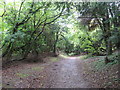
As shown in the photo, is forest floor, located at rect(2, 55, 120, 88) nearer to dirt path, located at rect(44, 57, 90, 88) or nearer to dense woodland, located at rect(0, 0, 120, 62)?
dirt path, located at rect(44, 57, 90, 88)

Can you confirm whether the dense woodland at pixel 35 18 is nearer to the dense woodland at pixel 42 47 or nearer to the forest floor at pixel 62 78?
the dense woodland at pixel 42 47

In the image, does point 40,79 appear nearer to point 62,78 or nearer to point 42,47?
point 62,78

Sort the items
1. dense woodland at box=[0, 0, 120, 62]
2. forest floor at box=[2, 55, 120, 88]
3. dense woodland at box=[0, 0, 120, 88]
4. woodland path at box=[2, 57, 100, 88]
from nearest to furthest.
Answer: forest floor at box=[2, 55, 120, 88] < woodland path at box=[2, 57, 100, 88] < dense woodland at box=[0, 0, 120, 88] < dense woodland at box=[0, 0, 120, 62]

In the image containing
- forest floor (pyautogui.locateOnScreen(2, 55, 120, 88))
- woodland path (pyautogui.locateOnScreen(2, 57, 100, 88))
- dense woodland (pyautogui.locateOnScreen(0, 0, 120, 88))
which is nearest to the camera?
forest floor (pyautogui.locateOnScreen(2, 55, 120, 88))

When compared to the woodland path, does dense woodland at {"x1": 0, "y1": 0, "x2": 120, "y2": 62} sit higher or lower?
higher

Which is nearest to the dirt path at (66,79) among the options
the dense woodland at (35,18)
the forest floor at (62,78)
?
the forest floor at (62,78)

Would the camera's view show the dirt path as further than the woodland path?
Yes

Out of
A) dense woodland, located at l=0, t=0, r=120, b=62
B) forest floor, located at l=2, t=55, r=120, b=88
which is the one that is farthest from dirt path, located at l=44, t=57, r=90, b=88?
dense woodland, located at l=0, t=0, r=120, b=62

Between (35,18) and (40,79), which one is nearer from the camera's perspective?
(40,79)

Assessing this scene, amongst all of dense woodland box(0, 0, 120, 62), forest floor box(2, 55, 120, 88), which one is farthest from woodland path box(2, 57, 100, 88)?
dense woodland box(0, 0, 120, 62)

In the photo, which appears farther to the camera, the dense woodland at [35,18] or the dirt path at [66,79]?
the dense woodland at [35,18]

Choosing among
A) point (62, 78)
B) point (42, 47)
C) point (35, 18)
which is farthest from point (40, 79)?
point (42, 47)

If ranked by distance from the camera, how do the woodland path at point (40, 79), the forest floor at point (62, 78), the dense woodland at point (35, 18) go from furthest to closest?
1. the dense woodland at point (35, 18)
2. the woodland path at point (40, 79)
3. the forest floor at point (62, 78)

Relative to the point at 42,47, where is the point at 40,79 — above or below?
below
